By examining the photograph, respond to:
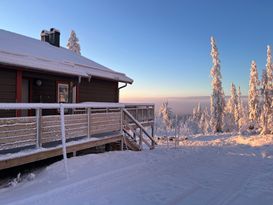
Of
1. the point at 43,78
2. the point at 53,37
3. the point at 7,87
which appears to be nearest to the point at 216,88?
the point at 53,37

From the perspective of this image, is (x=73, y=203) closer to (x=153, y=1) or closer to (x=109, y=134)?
(x=109, y=134)

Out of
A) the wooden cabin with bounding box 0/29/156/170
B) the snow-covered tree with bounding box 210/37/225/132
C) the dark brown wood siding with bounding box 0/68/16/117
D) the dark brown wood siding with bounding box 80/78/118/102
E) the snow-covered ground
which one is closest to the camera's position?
the snow-covered ground

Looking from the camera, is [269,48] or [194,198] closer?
[194,198]

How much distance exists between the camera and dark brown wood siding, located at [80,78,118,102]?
16125 millimetres

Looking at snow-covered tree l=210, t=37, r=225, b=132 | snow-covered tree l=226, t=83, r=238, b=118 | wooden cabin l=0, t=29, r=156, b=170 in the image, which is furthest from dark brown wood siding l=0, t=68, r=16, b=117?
snow-covered tree l=226, t=83, r=238, b=118

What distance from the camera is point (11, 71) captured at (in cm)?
1115

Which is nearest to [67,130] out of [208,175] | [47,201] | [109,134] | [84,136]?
[84,136]

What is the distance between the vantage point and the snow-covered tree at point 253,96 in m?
43.2

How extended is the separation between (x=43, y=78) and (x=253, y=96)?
38928 millimetres

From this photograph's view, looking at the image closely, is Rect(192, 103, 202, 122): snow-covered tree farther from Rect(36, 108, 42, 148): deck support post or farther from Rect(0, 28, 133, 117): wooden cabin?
Rect(36, 108, 42, 148): deck support post

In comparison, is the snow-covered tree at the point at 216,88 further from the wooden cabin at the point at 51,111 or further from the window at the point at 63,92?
the window at the point at 63,92

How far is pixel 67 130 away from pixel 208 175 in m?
4.45

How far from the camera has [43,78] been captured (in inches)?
496

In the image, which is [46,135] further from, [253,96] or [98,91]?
[253,96]
